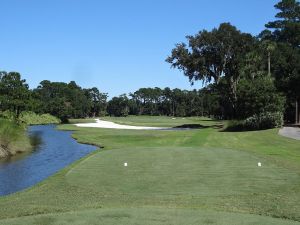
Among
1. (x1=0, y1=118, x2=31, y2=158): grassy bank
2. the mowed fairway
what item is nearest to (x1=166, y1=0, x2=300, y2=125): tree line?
(x1=0, y1=118, x2=31, y2=158): grassy bank

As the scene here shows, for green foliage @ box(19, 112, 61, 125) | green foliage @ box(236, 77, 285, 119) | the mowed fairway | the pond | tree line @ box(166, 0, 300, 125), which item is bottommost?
the pond

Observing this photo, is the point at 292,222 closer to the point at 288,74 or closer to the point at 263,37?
the point at 288,74

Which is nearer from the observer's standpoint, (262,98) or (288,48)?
(262,98)

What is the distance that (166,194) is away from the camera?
14602 millimetres

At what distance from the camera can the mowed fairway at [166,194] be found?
10961 millimetres

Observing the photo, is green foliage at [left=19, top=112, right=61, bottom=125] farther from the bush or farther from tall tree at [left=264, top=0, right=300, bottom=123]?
the bush

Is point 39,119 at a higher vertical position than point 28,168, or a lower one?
higher

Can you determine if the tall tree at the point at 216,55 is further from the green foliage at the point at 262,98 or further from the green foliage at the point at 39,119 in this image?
the green foliage at the point at 39,119

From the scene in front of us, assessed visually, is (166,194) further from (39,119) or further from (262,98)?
(39,119)

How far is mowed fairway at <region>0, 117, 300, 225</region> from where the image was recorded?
1096 cm

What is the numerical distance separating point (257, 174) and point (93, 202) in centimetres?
770

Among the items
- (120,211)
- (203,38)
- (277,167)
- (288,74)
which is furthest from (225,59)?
(120,211)

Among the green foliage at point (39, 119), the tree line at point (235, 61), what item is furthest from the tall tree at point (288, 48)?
the green foliage at point (39, 119)

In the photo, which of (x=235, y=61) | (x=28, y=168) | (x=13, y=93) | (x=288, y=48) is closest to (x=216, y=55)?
(x=235, y=61)
